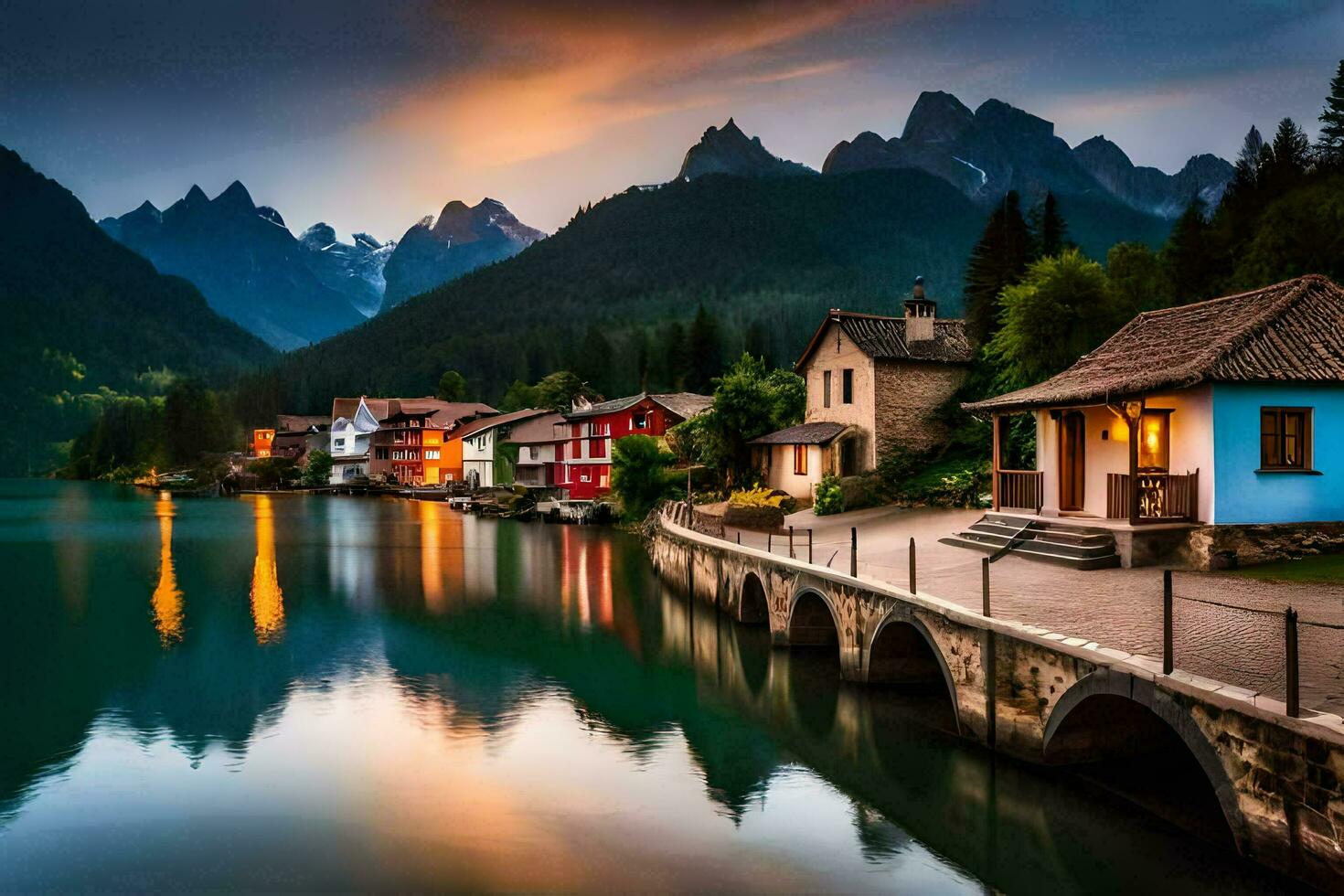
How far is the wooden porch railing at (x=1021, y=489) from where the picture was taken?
23.2 meters

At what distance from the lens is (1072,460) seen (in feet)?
76.5

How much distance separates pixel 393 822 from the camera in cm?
1357

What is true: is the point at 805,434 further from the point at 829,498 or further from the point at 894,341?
the point at 894,341

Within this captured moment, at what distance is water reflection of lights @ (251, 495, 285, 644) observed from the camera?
28.6 metres

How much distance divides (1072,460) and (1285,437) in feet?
17.4

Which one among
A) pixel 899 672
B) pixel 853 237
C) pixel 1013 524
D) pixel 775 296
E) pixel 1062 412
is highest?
pixel 853 237

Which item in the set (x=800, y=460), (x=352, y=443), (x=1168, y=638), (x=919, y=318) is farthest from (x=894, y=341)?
(x=352, y=443)

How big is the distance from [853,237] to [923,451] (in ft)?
527

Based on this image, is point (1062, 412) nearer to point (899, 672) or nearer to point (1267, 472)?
point (1267, 472)

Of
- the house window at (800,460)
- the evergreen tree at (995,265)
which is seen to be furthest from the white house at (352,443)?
the evergreen tree at (995,265)

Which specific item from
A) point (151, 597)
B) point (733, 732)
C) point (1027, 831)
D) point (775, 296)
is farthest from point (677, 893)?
point (775, 296)

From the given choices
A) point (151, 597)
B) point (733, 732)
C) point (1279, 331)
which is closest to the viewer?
point (733, 732)

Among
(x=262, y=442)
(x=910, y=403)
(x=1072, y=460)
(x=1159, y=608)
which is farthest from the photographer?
(x=262, y=442)

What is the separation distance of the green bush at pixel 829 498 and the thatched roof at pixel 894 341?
19.0 feet
